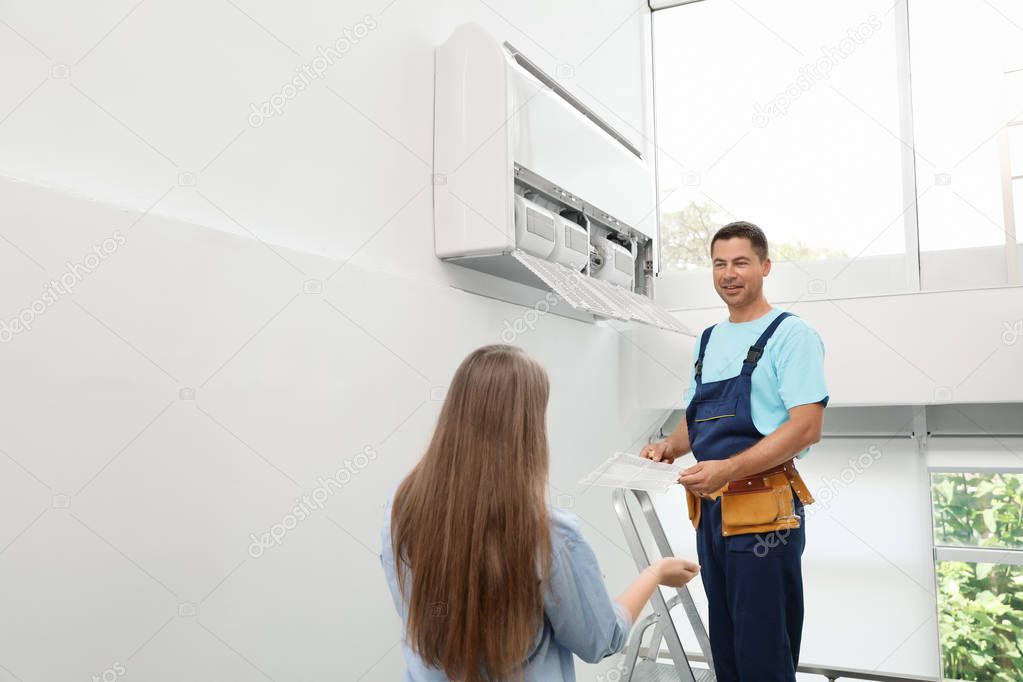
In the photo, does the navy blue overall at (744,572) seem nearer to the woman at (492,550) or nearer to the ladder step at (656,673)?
the ladder step at (656,673)

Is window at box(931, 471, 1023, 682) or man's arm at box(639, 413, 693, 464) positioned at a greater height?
man's arm at box(639, 413, 693, 464)

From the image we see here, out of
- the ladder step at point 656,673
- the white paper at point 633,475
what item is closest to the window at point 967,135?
the ladder step at point 656,673

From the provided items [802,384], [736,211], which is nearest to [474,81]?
[802,384]

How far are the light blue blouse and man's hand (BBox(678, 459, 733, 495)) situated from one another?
0.66m

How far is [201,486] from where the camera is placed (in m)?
1.36

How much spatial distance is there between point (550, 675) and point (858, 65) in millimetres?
3341

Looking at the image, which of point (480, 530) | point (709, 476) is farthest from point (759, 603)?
point (480, 530)

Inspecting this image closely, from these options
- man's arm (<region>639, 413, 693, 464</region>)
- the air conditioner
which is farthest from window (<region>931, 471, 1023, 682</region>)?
man's arm (<region>639, 413, 693, 464</region>)

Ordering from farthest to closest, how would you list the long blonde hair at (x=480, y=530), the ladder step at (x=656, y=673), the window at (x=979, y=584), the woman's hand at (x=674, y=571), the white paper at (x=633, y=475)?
1. the window at (x=979, y=584)
2. the ladder step at (x=656, y=673)
3. the white paper at (x=633, y=475)
4. the woman's hand at (x=674, y=571)
5. the long blonde hair at (x=480, y=530)

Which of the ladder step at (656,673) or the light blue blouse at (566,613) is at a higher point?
the light blue blouse at (566,613)

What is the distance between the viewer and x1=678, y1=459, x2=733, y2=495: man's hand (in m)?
1.75

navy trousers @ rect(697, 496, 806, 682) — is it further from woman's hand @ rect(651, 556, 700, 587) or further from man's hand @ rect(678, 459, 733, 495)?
woman's hand @ rect(651, 556, 700, 587)

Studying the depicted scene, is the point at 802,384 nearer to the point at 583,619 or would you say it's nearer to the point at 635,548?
the point at 635,548

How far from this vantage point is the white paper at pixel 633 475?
1589mm
